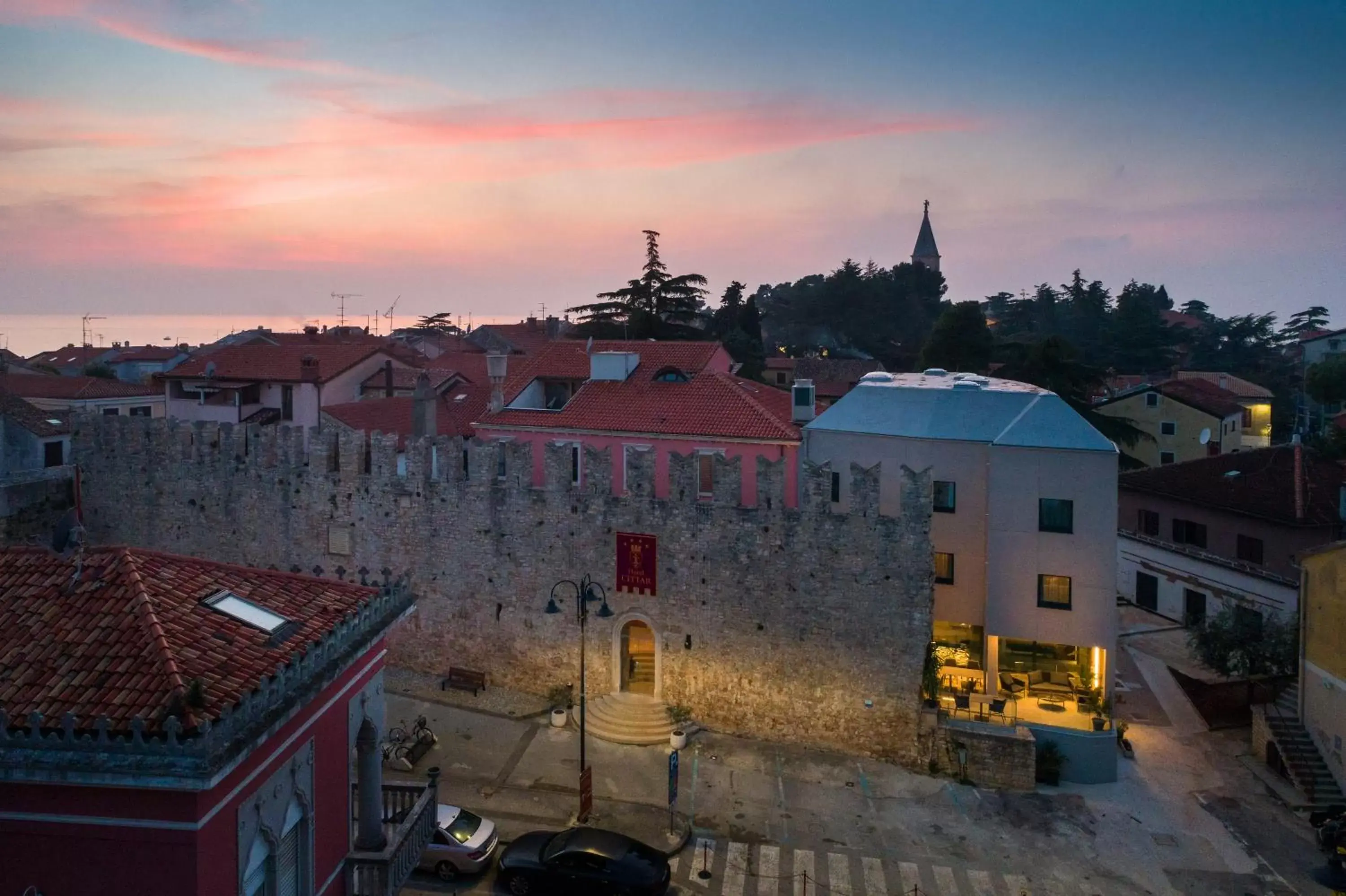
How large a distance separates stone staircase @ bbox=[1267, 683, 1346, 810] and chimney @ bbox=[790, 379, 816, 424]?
1280cm

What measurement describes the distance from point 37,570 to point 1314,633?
22.5 m

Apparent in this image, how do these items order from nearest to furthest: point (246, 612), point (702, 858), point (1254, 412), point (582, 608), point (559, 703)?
point (246, 612) < point (702, 858) < point (582, 608) < point (559, 703) < point (1254, 412)

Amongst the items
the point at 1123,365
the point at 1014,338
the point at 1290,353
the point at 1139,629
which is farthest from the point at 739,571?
the point at 1290,353

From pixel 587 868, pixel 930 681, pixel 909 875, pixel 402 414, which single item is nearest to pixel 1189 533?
pixel 930 681

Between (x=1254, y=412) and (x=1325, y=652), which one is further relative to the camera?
(x=1254, y=412)

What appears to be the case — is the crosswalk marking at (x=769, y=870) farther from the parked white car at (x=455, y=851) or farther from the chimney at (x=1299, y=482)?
the chimney at (x=1299, y=482)

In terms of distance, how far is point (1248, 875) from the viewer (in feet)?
45.0

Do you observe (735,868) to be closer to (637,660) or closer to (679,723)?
(679,723)

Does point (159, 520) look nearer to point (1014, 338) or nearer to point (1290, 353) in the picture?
point (1014, 338)

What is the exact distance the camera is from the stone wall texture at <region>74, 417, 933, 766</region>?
17109 mm

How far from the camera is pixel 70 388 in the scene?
120 ft

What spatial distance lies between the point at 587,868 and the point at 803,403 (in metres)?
14.9

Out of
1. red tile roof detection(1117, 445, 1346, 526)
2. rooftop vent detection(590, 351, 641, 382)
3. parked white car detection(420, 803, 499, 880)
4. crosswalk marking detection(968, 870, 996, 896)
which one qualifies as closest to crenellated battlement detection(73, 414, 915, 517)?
rooftop vent detection(590, 351, 641, 382)

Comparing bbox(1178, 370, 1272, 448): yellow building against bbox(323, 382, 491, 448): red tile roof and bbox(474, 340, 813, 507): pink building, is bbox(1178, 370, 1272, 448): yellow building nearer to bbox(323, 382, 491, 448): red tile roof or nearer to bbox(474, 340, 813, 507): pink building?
bbox(474, 340, 813, 507): pink building
